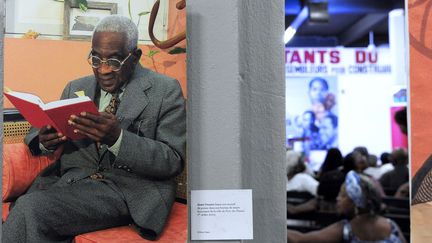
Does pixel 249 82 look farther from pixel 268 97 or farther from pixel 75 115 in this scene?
pixel 75 115

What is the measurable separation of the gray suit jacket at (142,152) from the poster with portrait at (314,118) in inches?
268

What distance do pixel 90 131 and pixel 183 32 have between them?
362 millimetres

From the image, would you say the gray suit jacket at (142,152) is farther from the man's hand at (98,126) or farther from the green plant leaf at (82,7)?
the green plant leaf at (82,7)

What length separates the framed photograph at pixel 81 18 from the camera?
1263 mm

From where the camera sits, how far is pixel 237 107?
53.2 inches

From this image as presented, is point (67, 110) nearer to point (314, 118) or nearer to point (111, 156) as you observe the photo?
point (111, 156)

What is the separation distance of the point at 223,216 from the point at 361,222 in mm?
1483

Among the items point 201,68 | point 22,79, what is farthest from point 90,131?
point 201,68

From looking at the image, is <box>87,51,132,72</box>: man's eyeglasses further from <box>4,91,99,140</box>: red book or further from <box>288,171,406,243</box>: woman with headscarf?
<box>288,171,406,243</box>: woman with headscarf

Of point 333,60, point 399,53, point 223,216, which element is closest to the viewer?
point 223,216

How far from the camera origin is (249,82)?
4.52 ft

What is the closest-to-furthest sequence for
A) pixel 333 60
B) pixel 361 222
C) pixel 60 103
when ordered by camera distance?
pixel 60 103
pixel 361 222
pixel 333 60

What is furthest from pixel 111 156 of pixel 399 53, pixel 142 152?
pixel 399 53

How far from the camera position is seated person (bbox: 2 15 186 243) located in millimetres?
1238
